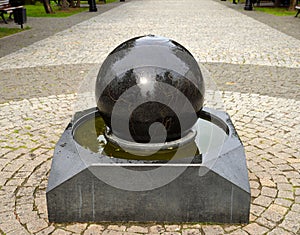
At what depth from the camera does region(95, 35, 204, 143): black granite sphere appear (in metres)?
4.19

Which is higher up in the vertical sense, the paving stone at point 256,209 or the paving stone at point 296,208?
the paving stone at point 296,208

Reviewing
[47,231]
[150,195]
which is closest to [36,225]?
[47,231]

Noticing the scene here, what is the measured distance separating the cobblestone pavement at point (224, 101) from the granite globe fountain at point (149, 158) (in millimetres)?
175

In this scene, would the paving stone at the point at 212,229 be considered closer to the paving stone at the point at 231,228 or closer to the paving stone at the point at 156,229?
the paving stone at the point at 231,228

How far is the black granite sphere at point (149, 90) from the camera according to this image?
4191 mm

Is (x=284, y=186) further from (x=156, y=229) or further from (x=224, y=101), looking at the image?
(x=224, y=101)

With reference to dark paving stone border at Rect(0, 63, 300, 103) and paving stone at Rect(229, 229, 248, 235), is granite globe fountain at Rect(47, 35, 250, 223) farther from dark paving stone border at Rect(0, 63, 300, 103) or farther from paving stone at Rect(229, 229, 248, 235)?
dark paving stone border at Rect(0, 63, 300, 103)

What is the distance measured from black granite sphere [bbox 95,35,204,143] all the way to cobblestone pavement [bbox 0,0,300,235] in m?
1.06

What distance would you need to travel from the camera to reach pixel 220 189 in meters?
3.94

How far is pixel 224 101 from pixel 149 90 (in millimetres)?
3738

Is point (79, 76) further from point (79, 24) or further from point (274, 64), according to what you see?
point (79, 24)

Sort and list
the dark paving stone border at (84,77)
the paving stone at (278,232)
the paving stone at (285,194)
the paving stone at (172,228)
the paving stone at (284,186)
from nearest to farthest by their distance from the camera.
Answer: the paving stone at (278,232) < the paving stone at (172,228) < the paving stone at (285,194) < the paving stone at (284,186) < the dark paving stone border at (84,77)

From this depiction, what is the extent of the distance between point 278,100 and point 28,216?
5.35 meters

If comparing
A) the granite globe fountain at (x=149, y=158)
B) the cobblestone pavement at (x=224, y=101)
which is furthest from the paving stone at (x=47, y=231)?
the granite globe fountain at (x=149, y=158)
